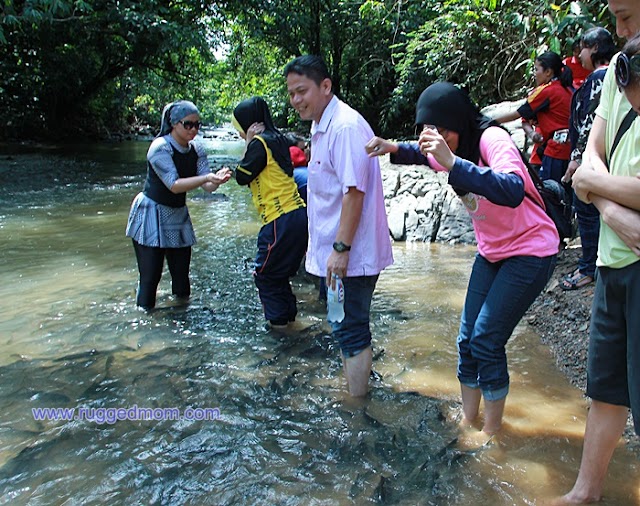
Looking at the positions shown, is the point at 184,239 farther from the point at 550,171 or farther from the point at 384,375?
the point at 550,171

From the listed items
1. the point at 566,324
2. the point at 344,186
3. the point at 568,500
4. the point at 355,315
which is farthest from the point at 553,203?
the point at 566,324

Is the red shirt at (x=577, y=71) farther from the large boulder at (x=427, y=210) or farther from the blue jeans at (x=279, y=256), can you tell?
the blue jeans at (x=279, y=256)

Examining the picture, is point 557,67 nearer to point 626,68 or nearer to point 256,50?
point 626,68

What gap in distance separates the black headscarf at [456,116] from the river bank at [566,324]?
77.7 inches

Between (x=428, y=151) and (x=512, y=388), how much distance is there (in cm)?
205

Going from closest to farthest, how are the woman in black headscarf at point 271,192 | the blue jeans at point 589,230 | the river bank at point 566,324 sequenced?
the river bank at point 566,324 → the woman in black headscarf at point 271,192 → the blue jeans at point 589,230

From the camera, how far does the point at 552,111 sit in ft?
18.0

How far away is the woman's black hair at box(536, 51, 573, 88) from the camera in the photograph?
5.44 m

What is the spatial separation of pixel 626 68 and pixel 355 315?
1.93 meters

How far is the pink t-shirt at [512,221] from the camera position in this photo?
103 inches

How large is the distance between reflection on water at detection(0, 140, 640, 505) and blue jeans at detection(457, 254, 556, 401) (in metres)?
0.45

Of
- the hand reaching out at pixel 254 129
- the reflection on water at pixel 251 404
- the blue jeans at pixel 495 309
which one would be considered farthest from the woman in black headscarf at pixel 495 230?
the hand reaching out at pixel 254 129

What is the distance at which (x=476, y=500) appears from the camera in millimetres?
2580

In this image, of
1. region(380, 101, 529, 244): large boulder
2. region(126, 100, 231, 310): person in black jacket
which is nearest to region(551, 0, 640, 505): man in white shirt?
region(126, 100, 231, 310): person in black jacket
